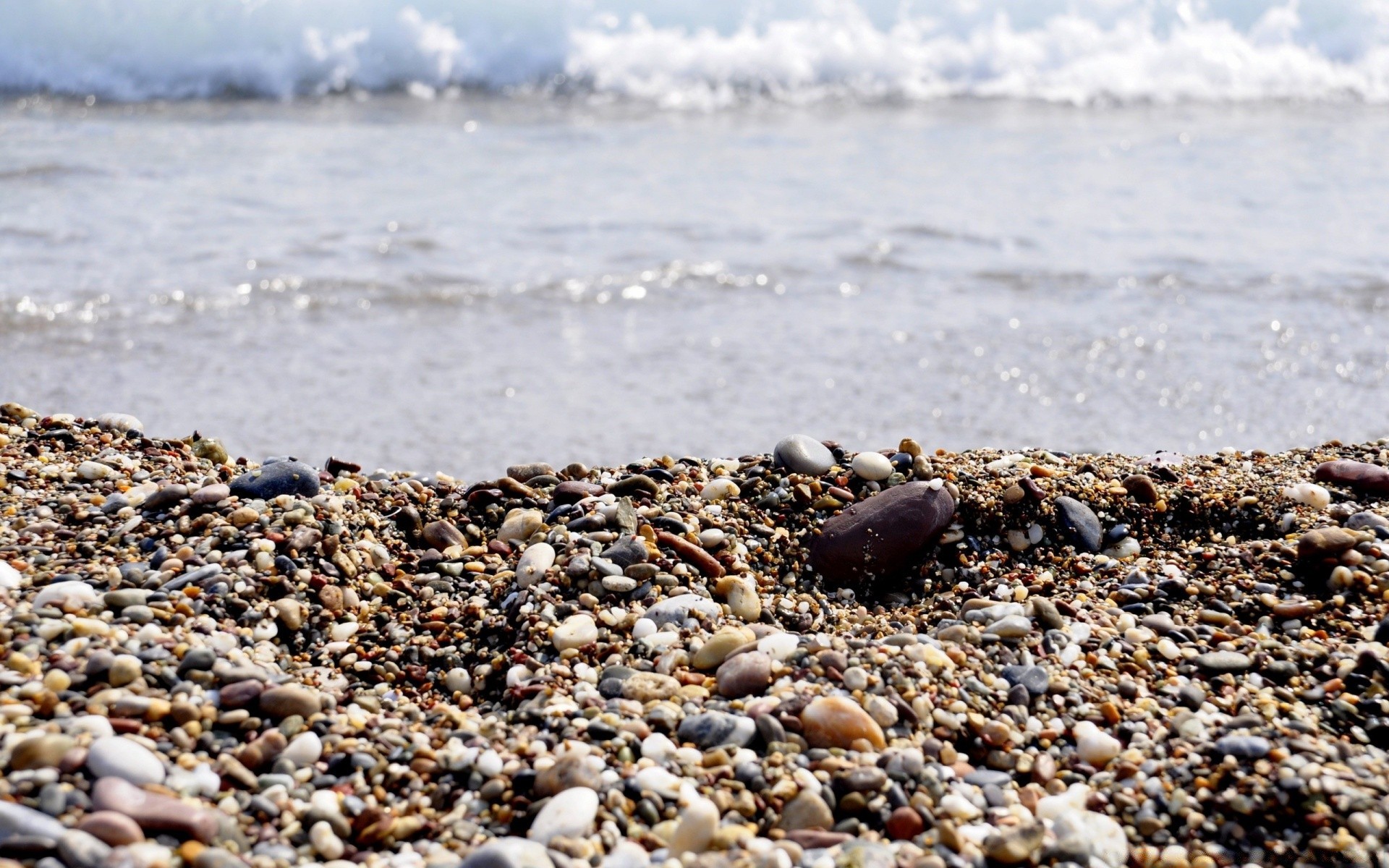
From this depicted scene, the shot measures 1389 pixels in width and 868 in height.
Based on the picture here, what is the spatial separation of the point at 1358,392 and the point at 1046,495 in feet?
7.13

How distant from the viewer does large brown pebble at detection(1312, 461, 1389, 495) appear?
273 cm

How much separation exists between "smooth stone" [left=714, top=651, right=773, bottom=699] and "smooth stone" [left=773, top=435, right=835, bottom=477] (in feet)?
2.69

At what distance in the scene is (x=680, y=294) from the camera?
514cm

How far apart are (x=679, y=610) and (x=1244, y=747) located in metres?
0.97

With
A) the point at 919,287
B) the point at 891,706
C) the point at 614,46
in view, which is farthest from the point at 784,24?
the point at 891,706

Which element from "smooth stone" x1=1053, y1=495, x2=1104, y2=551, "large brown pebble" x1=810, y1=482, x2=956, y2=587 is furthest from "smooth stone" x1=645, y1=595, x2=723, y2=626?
"smooth stone" x1=1053, y1=495, x2=1104, y2=551

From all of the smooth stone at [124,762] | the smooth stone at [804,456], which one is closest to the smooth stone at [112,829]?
the smooth stone at [124,762]

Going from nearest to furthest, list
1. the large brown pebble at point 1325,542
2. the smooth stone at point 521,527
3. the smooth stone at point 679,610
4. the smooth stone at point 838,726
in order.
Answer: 1. the smooth stone at point 838,726
2. the smooth stone at point 679,610
3. the large brown pebble at point 1325,542
4. the smooth stone at point 521,527

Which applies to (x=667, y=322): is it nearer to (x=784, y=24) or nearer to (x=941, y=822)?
(x=941, y=822)

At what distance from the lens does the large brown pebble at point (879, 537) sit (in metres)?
2.53

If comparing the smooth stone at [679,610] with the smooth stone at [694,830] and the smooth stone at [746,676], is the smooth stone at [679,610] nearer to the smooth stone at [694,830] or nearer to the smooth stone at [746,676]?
the smooth stone at [746,676]

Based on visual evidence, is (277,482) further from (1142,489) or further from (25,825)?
(1142,489)

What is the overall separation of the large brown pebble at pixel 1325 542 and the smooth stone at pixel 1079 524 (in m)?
0.40

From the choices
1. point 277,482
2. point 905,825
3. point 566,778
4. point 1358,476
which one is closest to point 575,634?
point 566,778
